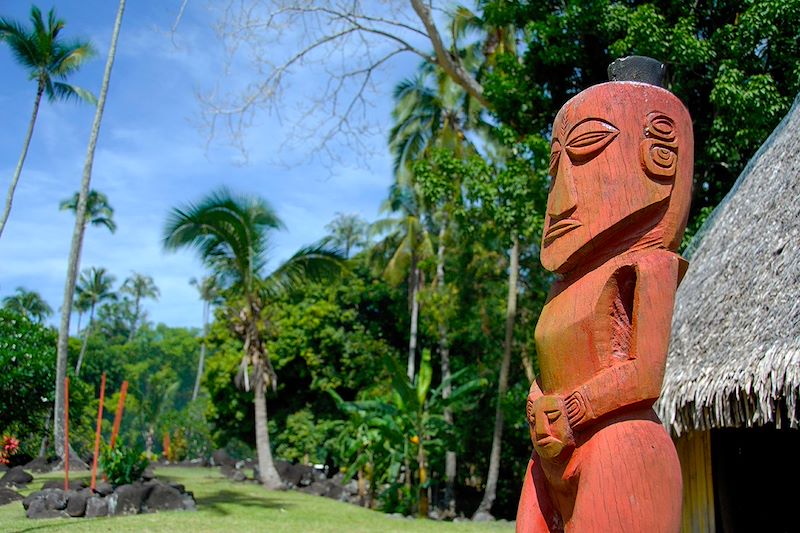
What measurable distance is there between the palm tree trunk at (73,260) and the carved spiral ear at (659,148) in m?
15.8

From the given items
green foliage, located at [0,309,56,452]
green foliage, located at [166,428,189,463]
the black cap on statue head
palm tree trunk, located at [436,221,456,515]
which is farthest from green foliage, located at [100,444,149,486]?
green foliage, located at [166,428,189,463]

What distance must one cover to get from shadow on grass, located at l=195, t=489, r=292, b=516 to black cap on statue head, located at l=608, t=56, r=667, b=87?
9.74 meters

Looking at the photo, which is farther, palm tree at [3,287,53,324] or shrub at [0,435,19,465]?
palm tree at [3,287,53,324]

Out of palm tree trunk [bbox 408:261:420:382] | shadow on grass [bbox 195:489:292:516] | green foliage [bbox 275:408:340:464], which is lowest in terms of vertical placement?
shadow on grass [bbox 195:489:292:516]

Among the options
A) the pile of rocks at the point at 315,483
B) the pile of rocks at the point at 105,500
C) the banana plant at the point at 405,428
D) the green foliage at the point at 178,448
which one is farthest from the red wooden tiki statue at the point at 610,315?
the green foliage at the point at 178,448

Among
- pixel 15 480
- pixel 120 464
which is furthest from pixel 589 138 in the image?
pixel 15 480

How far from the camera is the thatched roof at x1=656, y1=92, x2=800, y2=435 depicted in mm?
4629

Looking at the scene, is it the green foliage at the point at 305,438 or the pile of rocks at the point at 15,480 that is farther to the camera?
the green foliage at the point at 305,438

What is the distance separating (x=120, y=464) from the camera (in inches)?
480

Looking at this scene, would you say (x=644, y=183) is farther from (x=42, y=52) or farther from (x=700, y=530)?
(x=42, y=52)

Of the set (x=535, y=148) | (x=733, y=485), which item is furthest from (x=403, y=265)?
(x=733, y=485)

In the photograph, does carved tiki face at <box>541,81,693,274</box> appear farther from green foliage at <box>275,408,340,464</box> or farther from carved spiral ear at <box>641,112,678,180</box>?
green foliage at <box>275,408,340,464</box>

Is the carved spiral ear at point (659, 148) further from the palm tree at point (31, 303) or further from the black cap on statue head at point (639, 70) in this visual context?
the palm tree at point (31, 303)

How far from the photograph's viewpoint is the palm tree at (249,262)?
14078 millimetres
